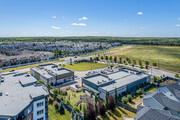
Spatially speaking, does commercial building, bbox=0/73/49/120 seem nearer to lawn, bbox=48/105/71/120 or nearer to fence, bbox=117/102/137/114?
lawn, bbox=48/105/71/120

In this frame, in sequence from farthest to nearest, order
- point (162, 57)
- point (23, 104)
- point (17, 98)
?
point (162, 57)
point (17, 98)
point (23, 104)

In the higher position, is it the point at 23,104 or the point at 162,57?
the point at 23,104

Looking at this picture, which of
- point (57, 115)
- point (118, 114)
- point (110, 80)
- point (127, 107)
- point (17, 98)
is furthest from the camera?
point (110, 80)

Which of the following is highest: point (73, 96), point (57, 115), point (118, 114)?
point (73, 96)

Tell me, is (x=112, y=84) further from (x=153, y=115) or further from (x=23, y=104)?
(x=23, y=104)

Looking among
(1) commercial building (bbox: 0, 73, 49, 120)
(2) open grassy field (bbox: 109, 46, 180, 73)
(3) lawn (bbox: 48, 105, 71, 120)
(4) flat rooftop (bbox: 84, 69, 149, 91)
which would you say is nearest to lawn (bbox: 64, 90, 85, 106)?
(3) lawn (bbox: 48, 105, 71, 120)

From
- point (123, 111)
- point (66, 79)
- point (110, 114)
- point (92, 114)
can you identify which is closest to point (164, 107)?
point (123, 111)

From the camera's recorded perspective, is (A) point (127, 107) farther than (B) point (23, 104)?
Yes

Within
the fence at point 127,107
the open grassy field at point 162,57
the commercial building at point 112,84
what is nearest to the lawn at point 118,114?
the fence at point 127,107

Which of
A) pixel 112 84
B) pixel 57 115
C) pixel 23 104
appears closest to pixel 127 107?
pixel 112 84
